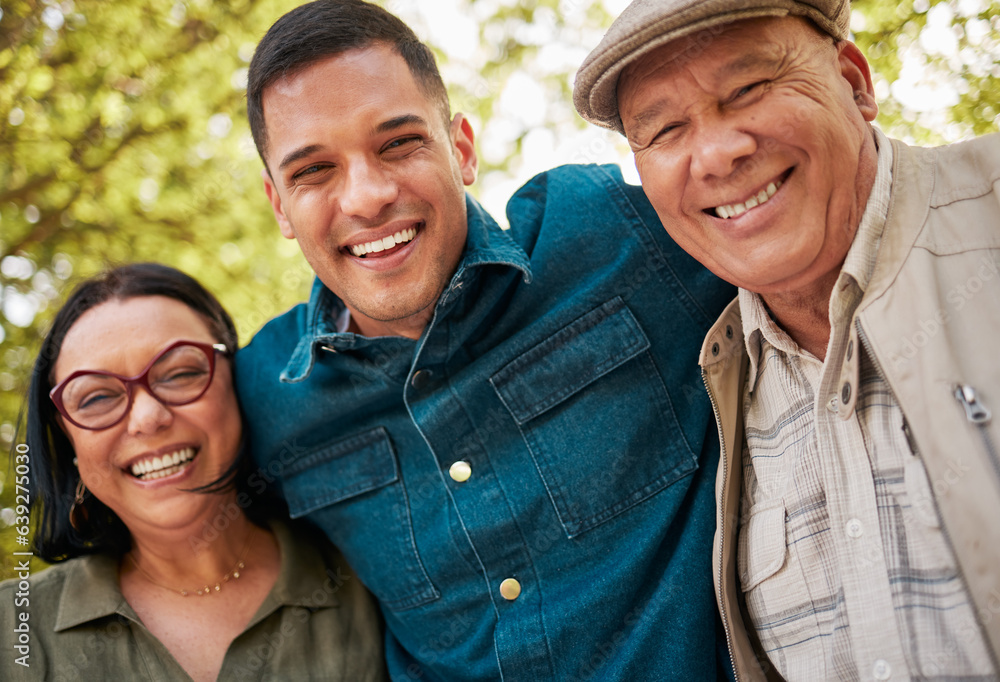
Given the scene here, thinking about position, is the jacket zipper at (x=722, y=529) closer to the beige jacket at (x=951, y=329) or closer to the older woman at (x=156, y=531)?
the beige jacket at (x=951, y=329)

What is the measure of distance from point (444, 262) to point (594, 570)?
117 centimetres

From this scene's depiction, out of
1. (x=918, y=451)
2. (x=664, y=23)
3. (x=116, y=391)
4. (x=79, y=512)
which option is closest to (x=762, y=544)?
(x=918, y=451)

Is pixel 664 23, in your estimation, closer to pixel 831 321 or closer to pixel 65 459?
pixel 831 321

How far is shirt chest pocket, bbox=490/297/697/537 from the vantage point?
2.59 metres

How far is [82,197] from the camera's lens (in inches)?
233

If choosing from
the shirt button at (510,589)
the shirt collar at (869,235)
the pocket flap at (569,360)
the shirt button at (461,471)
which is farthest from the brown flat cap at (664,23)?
the shirt button at (510,589)

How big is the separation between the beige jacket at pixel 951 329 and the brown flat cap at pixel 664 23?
1.33ft

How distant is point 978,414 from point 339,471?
6.81 feet

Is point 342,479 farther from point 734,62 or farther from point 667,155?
point 734,62

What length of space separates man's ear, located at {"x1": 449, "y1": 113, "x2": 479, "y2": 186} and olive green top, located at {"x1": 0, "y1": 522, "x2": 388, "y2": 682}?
65.0 inches

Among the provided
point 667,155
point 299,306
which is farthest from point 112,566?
point 667,155

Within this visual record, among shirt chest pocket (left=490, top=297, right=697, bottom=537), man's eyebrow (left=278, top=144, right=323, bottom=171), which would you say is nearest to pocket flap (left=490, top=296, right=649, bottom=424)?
shirt chest pocket (left=490, top=297, right=697, bottom=537)

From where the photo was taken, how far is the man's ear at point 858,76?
7.16ft

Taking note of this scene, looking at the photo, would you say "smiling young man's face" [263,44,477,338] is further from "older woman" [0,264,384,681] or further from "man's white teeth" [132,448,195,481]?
"man's white teeth" [132,448,195,481]
